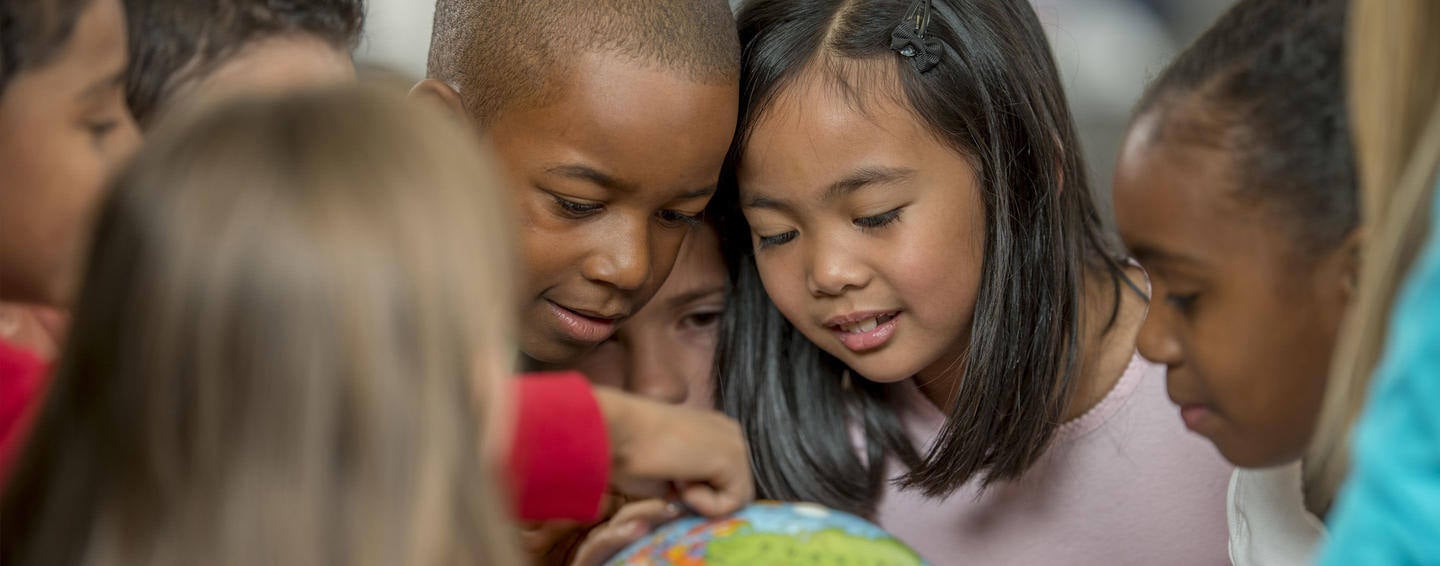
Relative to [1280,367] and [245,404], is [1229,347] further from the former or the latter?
[245,404]

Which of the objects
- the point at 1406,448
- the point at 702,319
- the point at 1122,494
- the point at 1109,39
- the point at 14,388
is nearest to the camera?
the point at 1406,448

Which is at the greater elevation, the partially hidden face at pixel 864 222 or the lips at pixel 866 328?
the partially hidden face at pixel 864 222

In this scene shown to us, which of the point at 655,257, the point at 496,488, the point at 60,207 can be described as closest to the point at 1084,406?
the point at 655,257

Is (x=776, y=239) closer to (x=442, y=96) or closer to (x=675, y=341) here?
(x=675, y=341)

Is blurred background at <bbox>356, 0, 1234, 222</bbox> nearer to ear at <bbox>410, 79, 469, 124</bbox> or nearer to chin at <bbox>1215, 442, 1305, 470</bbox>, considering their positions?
ear at <bbox>410, 79, 469, 124</bbox>

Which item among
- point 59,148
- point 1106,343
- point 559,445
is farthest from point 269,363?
point 1106,343

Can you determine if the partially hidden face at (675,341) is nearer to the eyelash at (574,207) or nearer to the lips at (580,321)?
the lips at (580,321)

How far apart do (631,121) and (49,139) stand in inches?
28.8

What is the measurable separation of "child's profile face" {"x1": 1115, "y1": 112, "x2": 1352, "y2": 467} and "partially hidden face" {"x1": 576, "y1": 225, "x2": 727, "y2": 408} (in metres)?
0.85

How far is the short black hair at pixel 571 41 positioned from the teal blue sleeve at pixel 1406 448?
1111mm

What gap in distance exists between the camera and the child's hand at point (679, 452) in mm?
1356

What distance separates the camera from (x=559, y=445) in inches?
50.0

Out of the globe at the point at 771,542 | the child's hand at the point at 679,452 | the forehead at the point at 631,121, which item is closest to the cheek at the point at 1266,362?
the globe at the point at 771,542

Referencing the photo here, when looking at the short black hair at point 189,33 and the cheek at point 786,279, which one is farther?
the cheek at point 786,279
